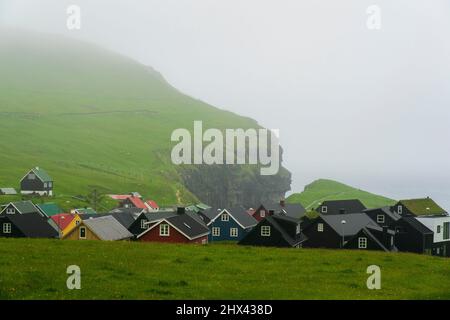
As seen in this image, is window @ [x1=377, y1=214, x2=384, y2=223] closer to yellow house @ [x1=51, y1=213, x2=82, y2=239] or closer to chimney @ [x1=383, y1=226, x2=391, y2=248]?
chimney @ [x1=383, y1=226, x2=391, y2=248]

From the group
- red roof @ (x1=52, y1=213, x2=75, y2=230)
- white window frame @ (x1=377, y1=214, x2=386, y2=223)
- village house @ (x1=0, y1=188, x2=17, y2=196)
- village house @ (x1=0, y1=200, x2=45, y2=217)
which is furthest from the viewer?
village house @ (x1=0, y1=188, x2=17, y2=196)

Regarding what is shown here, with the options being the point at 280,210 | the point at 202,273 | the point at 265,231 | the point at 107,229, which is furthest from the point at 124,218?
the point at 202,273

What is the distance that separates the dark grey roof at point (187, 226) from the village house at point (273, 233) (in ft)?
24.4

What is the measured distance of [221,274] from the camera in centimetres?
2706

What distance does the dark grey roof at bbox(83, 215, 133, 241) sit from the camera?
6950cm

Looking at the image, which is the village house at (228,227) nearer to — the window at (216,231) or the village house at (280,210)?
the window at (216,231)

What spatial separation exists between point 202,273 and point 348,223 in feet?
182

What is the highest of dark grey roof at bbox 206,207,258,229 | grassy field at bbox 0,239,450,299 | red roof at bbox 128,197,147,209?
grassy field at bbox 0,239,450,299

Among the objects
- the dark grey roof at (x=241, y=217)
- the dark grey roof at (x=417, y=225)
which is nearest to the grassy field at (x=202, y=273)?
the dark grey roof at (x=417, y=225)

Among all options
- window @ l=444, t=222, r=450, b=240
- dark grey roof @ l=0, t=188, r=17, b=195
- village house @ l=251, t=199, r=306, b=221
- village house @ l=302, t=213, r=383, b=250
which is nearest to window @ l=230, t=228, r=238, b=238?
village house @ l=251, t=199, r=306, b=221

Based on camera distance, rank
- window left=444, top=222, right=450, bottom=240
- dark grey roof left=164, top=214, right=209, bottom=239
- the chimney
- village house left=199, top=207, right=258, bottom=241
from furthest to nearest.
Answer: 1. village house left=199, top=207, right=258, bottom=241
2. window left=444, top=222, right=450, bottom=240
3. the chimney
4. dark grey roof left=164, top=214, right=209, bottom=239
